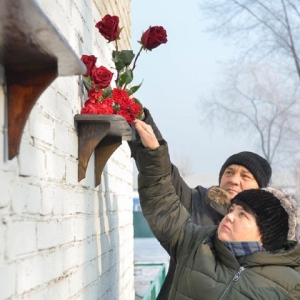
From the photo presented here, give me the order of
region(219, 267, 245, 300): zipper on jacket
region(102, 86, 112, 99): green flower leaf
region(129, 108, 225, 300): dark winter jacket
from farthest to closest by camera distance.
Result: region(129, 108, 225, 300): dark winter jacket
region(102, 86, 112, 99): green flower leaf
region(219, 267, 245, 300): zipper on jacket

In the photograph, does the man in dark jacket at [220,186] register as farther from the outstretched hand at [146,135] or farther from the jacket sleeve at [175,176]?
the outstretched hand at [146,135]

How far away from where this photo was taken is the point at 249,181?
367 cm

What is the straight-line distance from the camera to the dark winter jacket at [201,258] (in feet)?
9.32

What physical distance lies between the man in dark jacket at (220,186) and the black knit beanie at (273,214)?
0.55 metres

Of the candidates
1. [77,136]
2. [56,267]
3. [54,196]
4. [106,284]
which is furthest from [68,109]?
[106,284]

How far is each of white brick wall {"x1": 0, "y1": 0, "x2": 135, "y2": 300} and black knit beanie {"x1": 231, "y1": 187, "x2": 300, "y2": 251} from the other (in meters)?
0.76

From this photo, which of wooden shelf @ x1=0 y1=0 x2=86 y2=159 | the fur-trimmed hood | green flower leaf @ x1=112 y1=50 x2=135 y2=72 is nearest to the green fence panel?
the fur-trimmed hood

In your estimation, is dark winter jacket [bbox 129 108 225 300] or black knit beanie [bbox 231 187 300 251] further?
dark winter jacket [bbox 129 108 225 300]

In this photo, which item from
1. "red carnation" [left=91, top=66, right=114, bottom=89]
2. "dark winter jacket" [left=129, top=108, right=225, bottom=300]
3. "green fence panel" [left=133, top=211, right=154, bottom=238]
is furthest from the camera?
"green fence panel" [left=133, top=211, right=154, bottom=238]

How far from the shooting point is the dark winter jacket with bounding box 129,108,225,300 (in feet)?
11.8

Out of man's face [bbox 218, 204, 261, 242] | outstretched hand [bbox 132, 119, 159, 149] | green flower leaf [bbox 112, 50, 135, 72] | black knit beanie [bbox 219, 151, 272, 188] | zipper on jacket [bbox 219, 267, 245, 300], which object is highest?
green flower leaf [bbox 112, 50, 135, 72]

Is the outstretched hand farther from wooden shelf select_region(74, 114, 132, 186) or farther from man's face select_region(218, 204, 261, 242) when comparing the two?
man's face select_region(218, 204, 261, 242)

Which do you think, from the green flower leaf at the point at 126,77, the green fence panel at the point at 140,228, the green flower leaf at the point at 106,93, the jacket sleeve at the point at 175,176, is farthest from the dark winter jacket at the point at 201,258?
the green fence panel at the point at 140,228

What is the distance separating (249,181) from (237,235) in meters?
0.80
